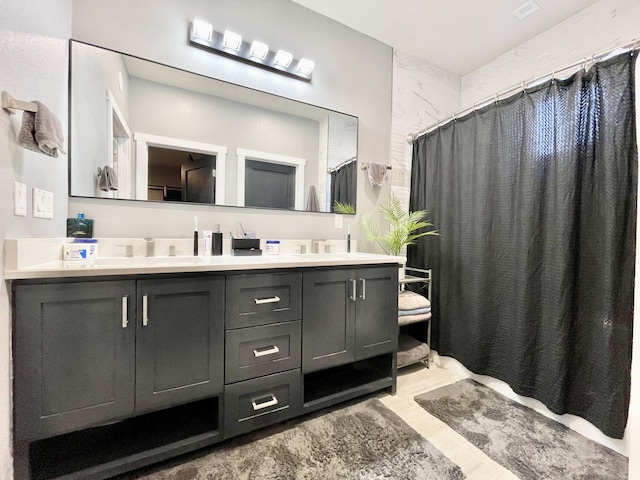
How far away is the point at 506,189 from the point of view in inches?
71.8

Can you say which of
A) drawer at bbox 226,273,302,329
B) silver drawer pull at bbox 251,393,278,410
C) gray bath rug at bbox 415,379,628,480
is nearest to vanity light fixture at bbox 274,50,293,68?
drawer at bbox 226,273,302,329

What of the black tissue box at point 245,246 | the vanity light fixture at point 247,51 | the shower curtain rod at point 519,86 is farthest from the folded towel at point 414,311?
the vanity light fixture at point 247,51

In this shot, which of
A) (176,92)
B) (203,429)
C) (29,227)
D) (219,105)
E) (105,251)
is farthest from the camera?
(219,105)

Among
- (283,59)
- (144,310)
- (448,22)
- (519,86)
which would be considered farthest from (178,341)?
(448,22)

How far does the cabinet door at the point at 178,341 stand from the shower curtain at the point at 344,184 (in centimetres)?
124

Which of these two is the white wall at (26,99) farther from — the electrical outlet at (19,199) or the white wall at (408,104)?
the white wall at (408,104)

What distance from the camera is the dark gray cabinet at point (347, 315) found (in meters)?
1.48

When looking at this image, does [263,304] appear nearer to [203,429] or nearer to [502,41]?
[203,429]

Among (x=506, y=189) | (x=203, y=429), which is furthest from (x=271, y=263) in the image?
(x=506, y=189)

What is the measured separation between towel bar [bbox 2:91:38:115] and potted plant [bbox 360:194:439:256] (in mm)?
1946

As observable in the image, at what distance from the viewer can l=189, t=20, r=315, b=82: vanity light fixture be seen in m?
1.72

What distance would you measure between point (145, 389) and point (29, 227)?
2.55 feet

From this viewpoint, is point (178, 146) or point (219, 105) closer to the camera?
point (178, 146)

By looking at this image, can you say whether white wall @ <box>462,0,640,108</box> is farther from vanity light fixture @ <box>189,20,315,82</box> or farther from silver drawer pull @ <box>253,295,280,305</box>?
silver drawer pull @ <box>253,295,280,305</box>
